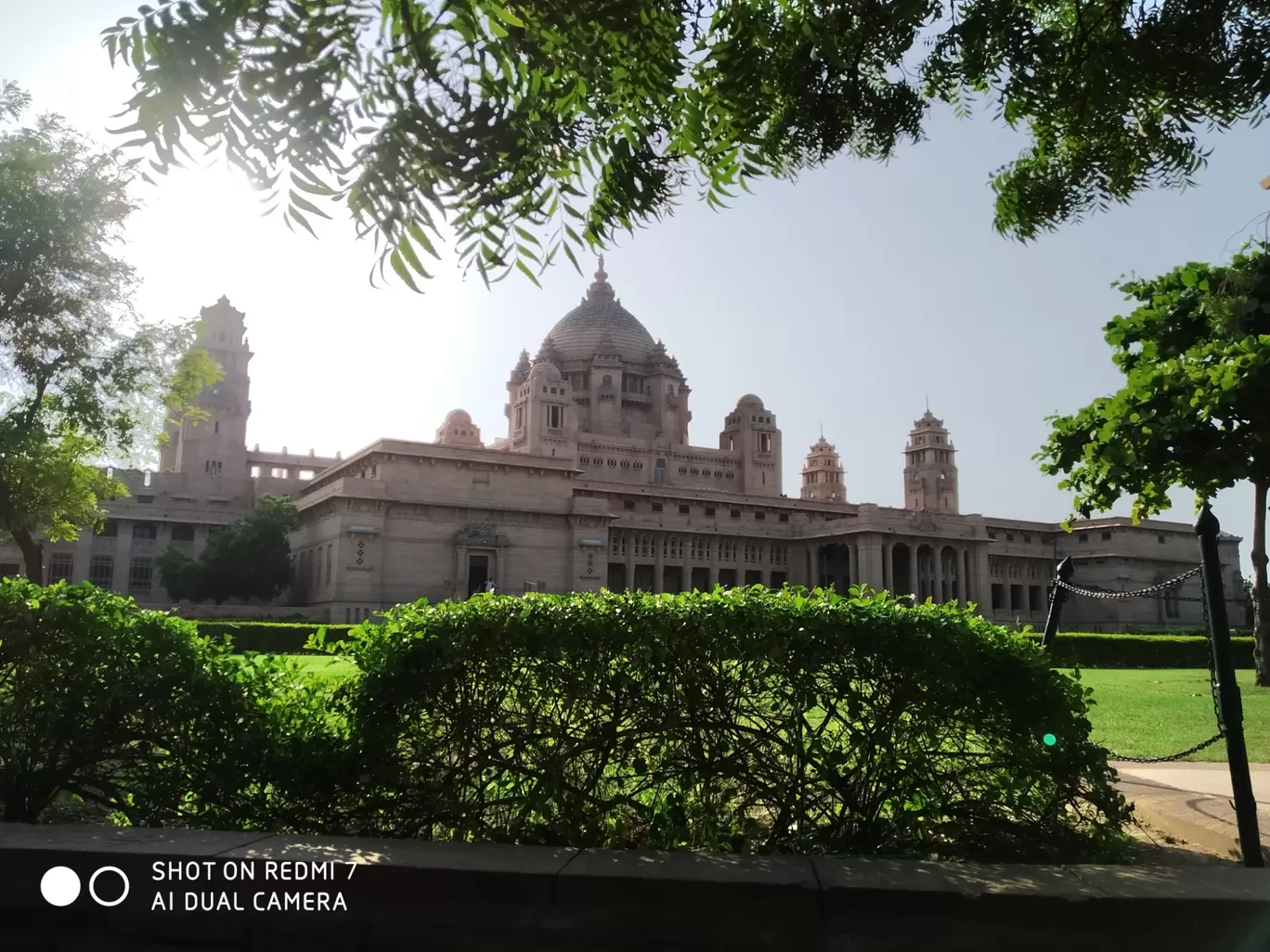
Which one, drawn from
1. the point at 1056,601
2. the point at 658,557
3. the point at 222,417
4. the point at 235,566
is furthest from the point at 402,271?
the point at 222,417

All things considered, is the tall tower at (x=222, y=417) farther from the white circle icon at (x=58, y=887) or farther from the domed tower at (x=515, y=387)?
the white circle icon at (x=58, y=887)

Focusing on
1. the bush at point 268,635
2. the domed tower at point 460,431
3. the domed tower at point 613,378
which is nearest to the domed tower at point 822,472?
the domed tower at point 613,378

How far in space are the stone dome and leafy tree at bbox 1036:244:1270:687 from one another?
76.6 m

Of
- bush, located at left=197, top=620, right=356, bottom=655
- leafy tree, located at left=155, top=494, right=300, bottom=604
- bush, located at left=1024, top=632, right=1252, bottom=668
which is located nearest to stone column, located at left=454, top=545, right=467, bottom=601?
leafy tree, located at left=155, top=494, right=300, bottom=604

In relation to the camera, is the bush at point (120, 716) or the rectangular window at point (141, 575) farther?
the rectangular window at point (141, 575)

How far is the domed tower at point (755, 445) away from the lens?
85312 millimetres

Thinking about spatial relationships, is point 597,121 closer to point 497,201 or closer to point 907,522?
point 497,201

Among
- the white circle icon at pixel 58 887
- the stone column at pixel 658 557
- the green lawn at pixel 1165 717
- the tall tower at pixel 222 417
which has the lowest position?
the green lawn at pixel 1165 717

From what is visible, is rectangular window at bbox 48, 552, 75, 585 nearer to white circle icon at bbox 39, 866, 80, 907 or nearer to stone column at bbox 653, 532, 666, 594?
stone column at bbox 653, 532, 666, 594

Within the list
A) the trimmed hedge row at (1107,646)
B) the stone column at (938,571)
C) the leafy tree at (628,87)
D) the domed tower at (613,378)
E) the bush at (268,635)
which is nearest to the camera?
the leafy tree at (628,87)

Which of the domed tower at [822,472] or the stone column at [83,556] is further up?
the domed tower at [822,472]

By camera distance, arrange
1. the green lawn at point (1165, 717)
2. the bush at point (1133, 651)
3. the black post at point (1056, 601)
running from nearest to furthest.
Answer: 1. the black post at point (1056, 601)
2. the green lawn at point (1165, 717)
3. the bush at point (1133, 651)

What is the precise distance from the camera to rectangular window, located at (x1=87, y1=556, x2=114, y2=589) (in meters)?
52.0

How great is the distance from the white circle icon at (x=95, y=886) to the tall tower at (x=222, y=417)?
61.1 metres
